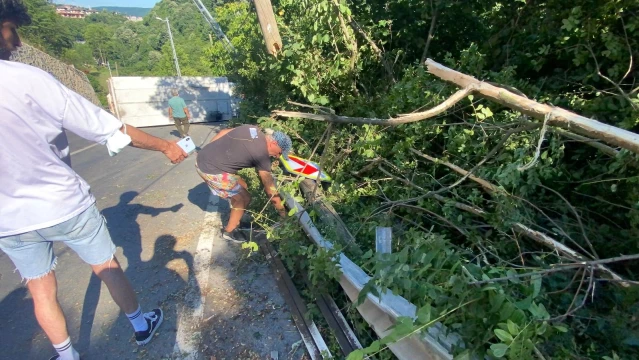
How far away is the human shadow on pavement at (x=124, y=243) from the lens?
2.98 metres

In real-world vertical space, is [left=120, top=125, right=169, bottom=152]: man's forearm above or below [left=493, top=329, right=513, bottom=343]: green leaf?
above

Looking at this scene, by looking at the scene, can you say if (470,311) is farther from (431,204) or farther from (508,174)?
(431,204)

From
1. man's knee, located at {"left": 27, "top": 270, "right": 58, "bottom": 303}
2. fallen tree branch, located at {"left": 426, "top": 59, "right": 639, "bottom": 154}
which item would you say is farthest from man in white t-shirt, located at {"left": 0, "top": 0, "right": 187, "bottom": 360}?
fallen tree branch, located at {"left": 426, "top": 59, "right": 639, "bottom": 154}

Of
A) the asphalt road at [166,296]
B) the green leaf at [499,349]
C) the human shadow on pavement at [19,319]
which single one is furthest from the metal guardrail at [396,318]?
the human shadow on pavement at [19,319]

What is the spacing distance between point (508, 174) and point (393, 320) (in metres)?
1.33

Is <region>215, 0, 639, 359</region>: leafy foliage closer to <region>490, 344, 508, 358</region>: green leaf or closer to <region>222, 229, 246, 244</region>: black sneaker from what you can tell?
<region>490, 344, 508, 358</region>: green leaf

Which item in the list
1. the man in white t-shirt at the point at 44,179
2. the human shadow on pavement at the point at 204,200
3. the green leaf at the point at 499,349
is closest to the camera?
the green leaf at the point at 499,349

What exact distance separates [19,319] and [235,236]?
6.89 feet

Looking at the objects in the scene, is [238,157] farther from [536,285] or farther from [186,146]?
[536,285]

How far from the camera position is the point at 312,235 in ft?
10.5

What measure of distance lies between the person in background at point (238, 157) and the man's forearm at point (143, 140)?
110cm

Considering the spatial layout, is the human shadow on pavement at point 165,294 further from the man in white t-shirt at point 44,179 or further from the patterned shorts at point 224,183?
the patterned shorts at point 224,183

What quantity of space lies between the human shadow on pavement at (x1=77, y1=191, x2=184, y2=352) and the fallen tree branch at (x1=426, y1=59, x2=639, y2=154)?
3097 mm

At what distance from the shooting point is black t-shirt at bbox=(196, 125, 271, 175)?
3.84m
